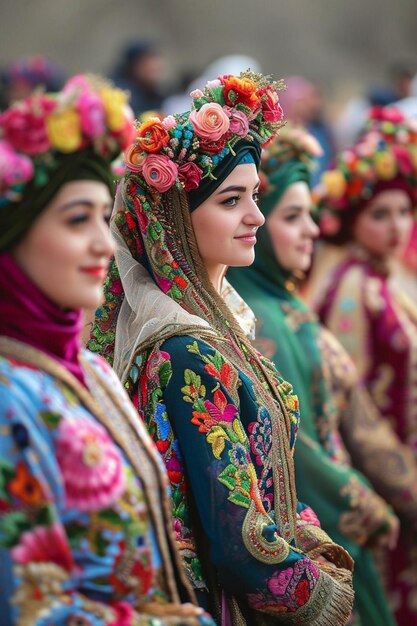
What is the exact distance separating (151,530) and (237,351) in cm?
90

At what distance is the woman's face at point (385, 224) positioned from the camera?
5980mm

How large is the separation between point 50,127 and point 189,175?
3.06ft

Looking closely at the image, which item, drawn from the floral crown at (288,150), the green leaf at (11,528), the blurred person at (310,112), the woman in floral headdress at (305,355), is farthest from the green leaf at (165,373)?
the blurred person at (310,112)

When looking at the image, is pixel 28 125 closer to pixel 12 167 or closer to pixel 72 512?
pixel 12 167

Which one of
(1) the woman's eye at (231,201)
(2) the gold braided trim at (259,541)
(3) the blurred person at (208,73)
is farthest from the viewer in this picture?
(3) the blurred person at (208,73)

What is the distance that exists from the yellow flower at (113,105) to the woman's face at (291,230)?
2.43m

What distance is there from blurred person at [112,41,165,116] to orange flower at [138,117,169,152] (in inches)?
262

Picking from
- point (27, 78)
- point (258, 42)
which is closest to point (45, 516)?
point (27, 78)

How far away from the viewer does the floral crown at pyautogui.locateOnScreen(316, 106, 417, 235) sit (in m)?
5.94

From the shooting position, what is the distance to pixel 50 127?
242 centimetres

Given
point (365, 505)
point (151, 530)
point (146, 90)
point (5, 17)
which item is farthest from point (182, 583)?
point (5, 17)

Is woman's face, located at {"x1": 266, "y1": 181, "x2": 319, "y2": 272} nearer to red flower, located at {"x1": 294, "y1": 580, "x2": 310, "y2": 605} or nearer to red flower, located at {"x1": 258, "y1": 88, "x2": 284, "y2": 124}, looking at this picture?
red flower, located at {"x1": 258, "y1": 88, "x2": 284, "y2": 124}

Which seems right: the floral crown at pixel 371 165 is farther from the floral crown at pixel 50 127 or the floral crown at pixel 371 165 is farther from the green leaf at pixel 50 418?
the green leaf at pixel 50 418

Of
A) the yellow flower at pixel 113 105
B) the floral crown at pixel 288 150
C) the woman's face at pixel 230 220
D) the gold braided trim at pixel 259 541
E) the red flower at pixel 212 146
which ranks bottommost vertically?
the gold braided trim at pixel 259 541
